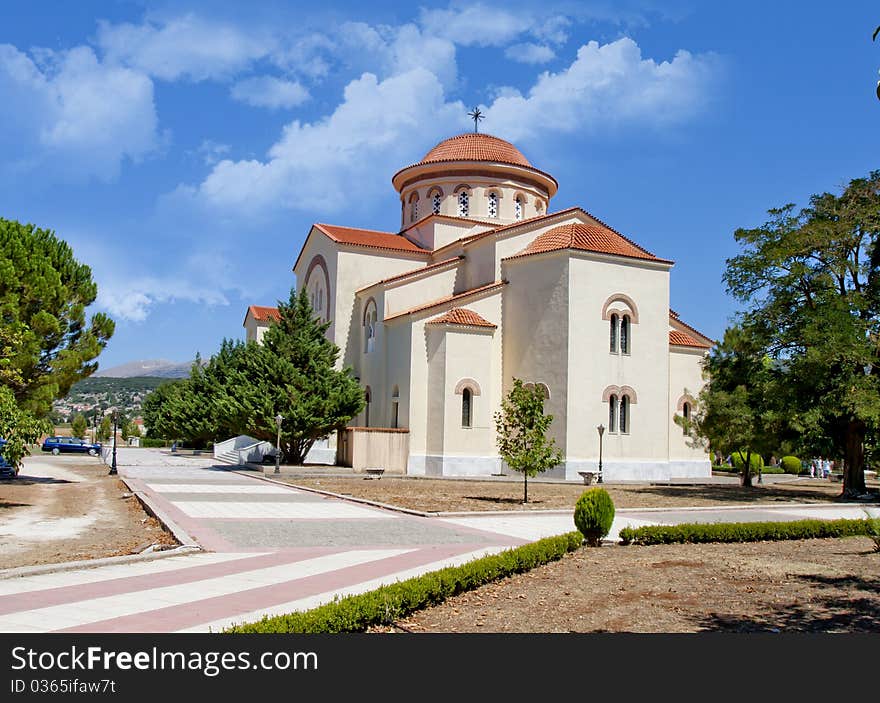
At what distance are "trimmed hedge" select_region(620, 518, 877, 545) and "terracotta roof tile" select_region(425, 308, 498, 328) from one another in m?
18.3

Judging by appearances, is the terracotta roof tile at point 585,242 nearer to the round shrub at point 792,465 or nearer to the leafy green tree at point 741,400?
the leafy green tree at point 741,400

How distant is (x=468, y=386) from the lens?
101 ft

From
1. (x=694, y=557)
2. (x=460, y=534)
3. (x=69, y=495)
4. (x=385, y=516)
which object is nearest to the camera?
(x=694, y=557)

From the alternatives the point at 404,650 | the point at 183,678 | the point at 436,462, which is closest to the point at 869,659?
the point at 404,650

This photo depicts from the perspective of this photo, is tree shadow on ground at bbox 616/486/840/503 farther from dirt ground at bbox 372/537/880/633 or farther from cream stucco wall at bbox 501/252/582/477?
dirt ground at bbox 372/537/880/633

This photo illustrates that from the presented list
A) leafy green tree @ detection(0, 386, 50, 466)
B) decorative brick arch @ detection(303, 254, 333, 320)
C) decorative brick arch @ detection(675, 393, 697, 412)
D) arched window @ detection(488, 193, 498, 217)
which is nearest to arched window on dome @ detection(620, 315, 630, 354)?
decorative brick arch @ detection(675, 393, 697, 412)

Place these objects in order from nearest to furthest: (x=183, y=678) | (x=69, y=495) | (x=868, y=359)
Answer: (x=183, y=678), (x=69, y=495), (x=868, y=359)

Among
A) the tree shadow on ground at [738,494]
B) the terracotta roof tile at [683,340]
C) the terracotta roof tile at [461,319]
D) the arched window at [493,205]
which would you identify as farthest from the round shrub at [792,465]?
the terracotta roof tile at [461,319]

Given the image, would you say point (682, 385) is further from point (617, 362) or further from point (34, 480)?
point (34, 480)

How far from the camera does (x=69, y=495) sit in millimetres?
19734

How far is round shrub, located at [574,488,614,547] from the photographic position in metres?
11.9

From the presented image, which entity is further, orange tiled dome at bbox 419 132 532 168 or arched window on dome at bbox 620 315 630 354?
orange tiled dome at bbox 419 132 532 168

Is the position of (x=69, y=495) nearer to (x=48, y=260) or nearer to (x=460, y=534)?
(x=48, y=260)

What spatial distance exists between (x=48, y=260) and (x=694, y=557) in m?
19.6
